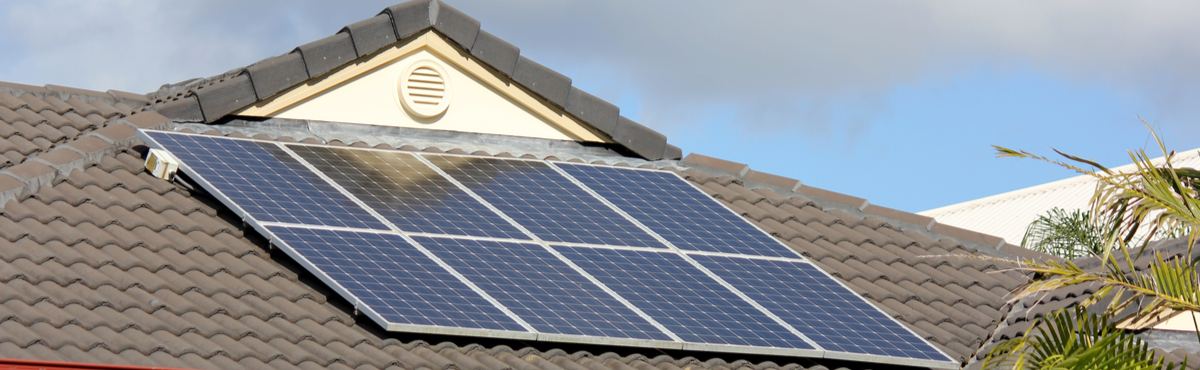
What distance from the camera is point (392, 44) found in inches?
683

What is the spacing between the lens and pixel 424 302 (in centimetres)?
1383

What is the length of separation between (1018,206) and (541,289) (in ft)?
140

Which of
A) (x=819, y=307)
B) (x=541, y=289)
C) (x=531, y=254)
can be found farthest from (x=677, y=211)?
(x=541, y=289)

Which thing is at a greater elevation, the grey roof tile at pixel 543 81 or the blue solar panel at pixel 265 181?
the grey roof tile at pixel 543 81

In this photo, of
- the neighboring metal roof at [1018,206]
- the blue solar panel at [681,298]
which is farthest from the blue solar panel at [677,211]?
the neighboring metal roof at [1018,206]

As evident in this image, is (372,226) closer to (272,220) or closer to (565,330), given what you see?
(272,220)

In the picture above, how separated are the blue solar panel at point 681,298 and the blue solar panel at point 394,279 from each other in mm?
1414

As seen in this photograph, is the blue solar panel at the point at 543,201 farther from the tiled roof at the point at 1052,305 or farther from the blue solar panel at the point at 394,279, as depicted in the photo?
the tiled roof at the point at 1052,305

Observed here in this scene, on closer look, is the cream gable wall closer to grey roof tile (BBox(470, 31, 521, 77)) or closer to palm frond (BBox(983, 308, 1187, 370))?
grey roof tile (BBox(470, 31, 521, 77))

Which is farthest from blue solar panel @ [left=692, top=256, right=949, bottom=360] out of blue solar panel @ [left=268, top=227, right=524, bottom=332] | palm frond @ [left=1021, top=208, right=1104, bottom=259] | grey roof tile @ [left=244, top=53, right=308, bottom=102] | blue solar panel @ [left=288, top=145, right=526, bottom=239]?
palm frond @ [left=1021, top=208, right=1104, bottom=259]

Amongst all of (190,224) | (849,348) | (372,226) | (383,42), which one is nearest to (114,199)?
(190,224)

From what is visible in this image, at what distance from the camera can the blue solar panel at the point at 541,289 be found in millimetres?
14135

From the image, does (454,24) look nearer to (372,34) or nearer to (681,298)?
(372,34)

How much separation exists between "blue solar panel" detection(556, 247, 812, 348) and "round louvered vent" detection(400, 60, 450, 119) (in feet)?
9.36
